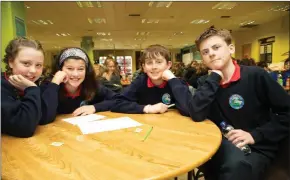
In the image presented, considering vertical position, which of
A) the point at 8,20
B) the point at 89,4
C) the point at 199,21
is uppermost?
the point at 89,4

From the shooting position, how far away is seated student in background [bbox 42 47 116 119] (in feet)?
5.15

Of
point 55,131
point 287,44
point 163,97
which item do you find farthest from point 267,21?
point 55,131

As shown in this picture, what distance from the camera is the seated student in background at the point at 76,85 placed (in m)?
1.57

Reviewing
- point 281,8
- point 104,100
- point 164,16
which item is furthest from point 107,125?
point 281,8

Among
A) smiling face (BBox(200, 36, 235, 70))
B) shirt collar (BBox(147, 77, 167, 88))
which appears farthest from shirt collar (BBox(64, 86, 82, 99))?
smiling face (BBox(200, 36, 235, 70))

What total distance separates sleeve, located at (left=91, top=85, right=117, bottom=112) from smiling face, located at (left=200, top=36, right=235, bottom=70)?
2.42ft

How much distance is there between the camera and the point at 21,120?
3.40 feet

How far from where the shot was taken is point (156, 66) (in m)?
1.68

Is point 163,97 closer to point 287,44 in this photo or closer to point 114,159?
point 114,159

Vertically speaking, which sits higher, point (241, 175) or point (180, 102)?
point (180, 102)

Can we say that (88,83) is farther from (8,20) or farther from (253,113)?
(8,20)

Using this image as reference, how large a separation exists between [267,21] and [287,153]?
9.44 meters

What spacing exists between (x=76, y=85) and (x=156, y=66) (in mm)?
573

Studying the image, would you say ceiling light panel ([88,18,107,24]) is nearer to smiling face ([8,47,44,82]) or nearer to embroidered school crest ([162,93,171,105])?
embroidered school crest ([162,93,171,105])
